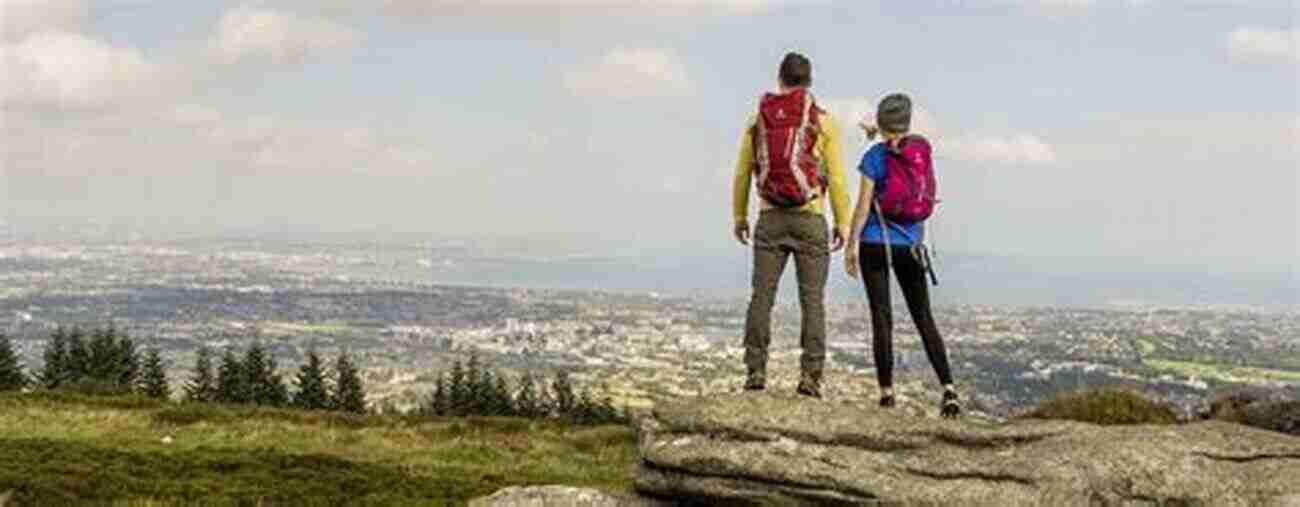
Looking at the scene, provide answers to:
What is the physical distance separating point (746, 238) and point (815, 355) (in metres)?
1.62

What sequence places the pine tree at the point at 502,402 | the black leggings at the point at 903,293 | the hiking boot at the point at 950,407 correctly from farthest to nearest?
1. the pine tree at the point at 502,402
2. the hiking boot at the point at 950,407
3. the black leggings at the point at 903,293

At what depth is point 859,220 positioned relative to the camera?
50.1 feet

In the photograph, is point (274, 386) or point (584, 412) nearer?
point (584, 412)

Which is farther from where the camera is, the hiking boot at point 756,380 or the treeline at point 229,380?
the treeline at point 229,380

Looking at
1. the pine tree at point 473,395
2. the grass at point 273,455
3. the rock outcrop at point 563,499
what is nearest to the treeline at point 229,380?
the pine tree at point 473,395

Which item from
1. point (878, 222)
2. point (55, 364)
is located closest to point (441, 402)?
point (55, 364)

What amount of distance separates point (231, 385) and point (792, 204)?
293 feet

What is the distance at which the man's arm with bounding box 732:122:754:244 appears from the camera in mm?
15555

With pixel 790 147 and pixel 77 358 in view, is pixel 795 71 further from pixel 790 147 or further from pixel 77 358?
pixel 77 358

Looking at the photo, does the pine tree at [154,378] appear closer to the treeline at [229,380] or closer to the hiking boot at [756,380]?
the treeline at [229,380]

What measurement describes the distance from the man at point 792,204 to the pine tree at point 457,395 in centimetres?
7877

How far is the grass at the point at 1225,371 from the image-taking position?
136625mm

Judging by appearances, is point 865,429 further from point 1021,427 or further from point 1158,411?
point 1158,411

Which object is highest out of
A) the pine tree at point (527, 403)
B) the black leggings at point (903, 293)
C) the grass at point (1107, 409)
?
the black leggings at point (903, 293)
